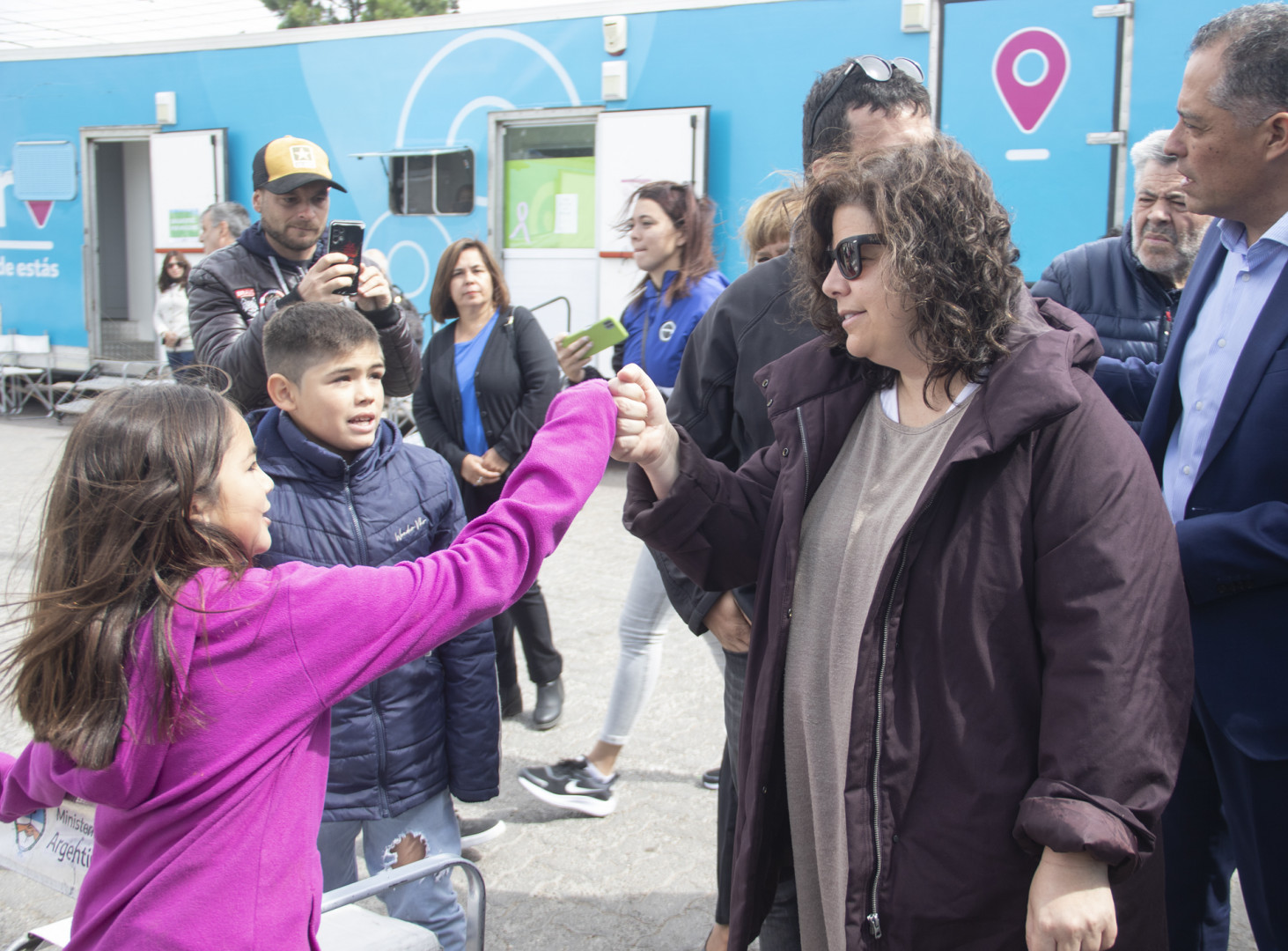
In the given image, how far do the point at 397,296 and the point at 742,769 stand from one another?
2.06 meters

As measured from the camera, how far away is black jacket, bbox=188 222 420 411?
2863mm

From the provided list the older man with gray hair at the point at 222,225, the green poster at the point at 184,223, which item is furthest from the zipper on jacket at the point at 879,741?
the green poster at the point at 184,223

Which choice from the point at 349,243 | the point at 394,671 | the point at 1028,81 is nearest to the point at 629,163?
the point at 1028,81

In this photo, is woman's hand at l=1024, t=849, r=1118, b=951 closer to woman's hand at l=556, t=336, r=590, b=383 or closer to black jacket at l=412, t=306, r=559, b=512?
woman's hand at l=556, t=336, r=590, b=383

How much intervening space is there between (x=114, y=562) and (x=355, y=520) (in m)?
0.92

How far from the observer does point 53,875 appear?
65.5 inches

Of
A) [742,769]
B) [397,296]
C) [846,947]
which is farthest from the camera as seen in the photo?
[397,296]

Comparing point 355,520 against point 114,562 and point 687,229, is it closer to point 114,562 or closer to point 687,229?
point 114,562

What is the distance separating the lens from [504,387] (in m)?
4.20

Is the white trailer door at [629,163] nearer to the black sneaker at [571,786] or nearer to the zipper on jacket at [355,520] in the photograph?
the black sneaker at [571,786]

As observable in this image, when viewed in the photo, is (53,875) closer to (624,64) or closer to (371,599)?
(371,599)

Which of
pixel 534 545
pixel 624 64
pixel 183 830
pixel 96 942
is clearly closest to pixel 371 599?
pixel 534 545

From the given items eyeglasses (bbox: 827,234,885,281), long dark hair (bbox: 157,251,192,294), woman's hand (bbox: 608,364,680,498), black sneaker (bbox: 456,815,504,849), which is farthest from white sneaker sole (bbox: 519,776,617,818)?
long dark hair (bbox: 157,251,192,294)

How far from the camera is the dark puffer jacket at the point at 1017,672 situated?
1398 millimetres
